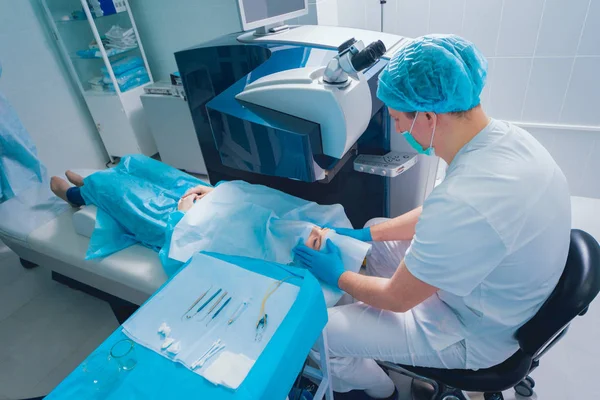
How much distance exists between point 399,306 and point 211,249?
0.59 m

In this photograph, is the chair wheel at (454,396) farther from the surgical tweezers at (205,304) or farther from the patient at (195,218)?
the surgical tweezers at (205,304)

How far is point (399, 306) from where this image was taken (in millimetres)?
844

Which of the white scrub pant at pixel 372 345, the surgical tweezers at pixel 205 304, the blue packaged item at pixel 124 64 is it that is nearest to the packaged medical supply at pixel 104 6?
the blue packaged item at pixel 124 64

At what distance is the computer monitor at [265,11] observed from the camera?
3.23 feet

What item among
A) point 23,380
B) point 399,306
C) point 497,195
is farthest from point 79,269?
point 497,195

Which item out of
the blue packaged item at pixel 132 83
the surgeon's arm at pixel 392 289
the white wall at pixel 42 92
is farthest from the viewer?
the blue packaged item at pixel 132 83

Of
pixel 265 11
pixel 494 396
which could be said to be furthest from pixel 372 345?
pixel 265 11

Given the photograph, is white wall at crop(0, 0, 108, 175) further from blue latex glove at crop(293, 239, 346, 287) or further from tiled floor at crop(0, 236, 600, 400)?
blue latex glove at crop(293, 239, 346, 287)

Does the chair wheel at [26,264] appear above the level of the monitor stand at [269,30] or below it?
below

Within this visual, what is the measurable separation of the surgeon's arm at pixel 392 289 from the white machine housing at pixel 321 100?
33cm

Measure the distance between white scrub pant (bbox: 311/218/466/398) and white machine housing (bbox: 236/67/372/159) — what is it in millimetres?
446

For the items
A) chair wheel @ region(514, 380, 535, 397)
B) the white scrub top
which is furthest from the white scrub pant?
chair wheel @ region(514, 380, 535, 397)

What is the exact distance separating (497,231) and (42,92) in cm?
308

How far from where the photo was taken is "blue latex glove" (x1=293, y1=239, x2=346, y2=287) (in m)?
0.99
